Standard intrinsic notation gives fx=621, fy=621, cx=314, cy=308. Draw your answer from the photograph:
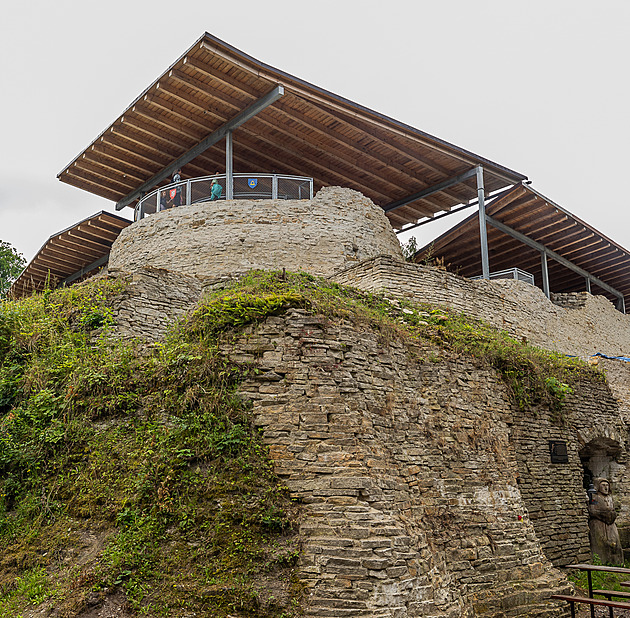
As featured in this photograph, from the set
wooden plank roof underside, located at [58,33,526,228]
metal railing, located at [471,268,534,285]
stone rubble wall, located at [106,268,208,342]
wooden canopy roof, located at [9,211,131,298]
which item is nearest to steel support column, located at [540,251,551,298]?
metal railing, located at [471,268,534,285]

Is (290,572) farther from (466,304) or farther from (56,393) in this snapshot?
(466,304)

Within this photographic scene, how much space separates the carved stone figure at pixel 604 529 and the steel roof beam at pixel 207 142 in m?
10.3

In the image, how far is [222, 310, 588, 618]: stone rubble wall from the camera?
236 inches

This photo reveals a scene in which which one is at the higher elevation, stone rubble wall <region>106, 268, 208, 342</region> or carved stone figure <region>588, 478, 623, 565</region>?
stone rubble wall <region>106, 268, 208, 342</region>

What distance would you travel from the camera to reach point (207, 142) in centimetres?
1556

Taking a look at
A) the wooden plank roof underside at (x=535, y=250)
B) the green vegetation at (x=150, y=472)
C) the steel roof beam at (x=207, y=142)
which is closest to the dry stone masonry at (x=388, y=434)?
the green vegetation at (x=150, y=472)

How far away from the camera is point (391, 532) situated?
6.21 m

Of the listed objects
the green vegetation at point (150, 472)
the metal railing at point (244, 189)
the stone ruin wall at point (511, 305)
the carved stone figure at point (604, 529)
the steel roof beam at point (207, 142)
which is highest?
the steel roof beam at point (207, 142)

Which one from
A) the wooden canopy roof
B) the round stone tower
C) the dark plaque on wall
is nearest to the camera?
the dark plaque on wall

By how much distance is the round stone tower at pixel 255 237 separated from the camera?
521 inches

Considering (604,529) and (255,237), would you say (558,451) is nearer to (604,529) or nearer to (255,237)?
(604,529)

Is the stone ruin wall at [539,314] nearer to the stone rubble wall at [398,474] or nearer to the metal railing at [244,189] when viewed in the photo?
the stone rubble wall at [398,474]

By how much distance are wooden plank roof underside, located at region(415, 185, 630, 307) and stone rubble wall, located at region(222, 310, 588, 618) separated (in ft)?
33.2

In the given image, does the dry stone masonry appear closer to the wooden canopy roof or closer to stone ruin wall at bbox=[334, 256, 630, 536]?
stone ruin wall at bbox=[334, 256, 630, 536]
